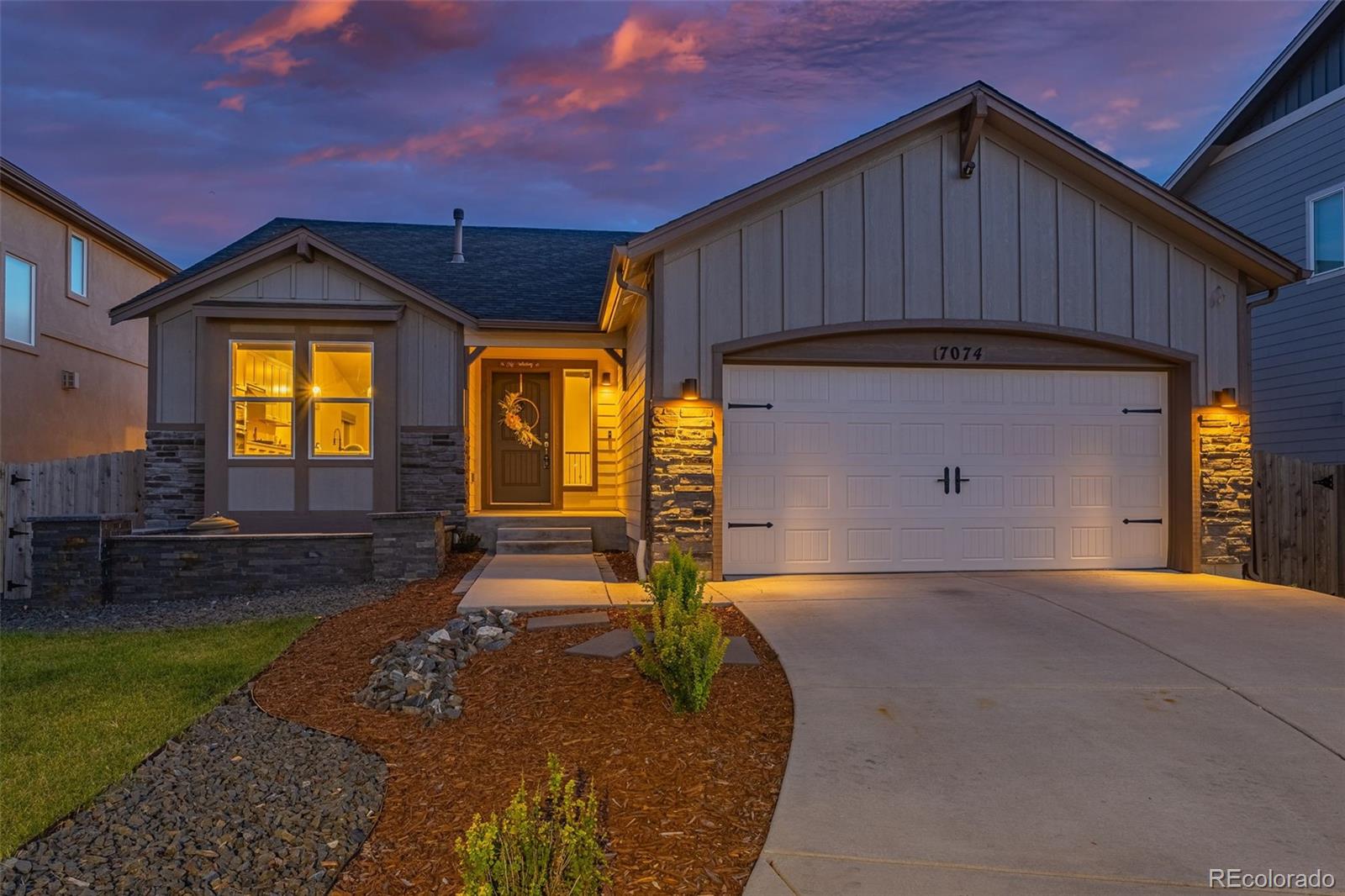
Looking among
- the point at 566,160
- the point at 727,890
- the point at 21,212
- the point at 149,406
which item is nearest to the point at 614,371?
the point at 149,406

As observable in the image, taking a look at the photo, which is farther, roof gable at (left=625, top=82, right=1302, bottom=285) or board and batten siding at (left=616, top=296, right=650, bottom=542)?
board and batten siding at (left=616, top=296, right=650, bottom=542)

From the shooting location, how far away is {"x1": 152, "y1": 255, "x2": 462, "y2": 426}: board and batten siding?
34.5 ft

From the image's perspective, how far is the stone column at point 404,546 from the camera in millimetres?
8391

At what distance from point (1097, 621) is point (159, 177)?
77.6 ft

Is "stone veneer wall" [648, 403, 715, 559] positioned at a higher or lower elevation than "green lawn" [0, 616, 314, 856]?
higher

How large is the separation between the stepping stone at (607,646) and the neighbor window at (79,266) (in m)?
12.8

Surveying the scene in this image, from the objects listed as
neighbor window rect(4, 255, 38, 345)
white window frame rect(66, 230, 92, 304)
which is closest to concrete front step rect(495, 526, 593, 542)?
neighbor window rect(4, 255, 38, 345)

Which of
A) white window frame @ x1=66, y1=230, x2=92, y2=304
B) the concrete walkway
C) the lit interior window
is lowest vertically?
the concrete walkway

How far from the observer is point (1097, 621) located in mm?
6066

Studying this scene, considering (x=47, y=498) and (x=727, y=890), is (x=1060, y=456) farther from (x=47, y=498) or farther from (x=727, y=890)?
(x=47, y=498)

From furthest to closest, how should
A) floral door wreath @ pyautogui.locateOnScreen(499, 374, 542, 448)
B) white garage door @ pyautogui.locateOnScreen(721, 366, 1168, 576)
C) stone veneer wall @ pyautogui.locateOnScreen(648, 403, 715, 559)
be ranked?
floral door wreath @ pyautogui.locateOnScreen(499, 374, 542, 448) < white garage door @ pyautogui.locateOnScreen(721, 366, 1168, 576) < stone veneer wall @ pyautogui.locateOnScreen(648, 403, 715, 559)

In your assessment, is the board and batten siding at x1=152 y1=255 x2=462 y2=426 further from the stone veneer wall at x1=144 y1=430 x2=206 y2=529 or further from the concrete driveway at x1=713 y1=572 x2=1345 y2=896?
the concrete driveway at x1=713 y1=572 x2=1345 y2=896

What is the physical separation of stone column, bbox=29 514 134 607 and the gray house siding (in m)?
15.1

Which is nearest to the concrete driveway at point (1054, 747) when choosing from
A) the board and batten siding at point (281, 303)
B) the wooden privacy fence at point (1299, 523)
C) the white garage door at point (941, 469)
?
the white garage door at point (941, 469)
